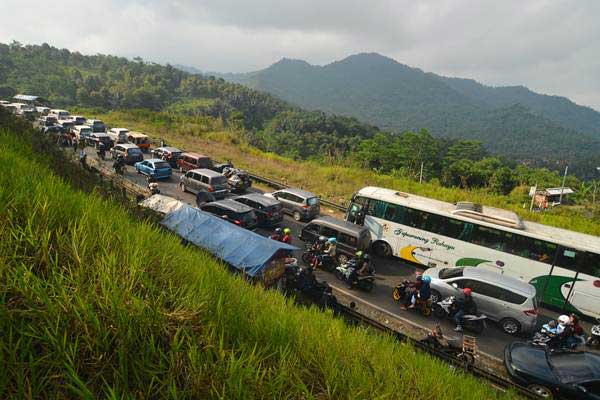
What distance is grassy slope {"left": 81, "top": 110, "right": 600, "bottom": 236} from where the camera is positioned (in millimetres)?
20088

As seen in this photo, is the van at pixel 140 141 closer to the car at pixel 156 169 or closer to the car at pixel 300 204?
the car at pixel 156 169

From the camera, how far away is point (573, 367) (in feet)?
24.5

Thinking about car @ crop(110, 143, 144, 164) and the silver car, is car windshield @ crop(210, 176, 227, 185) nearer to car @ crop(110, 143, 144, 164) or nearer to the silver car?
car @ crop(110, 143, 144, 164)

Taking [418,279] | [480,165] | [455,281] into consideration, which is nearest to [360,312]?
[418,279]

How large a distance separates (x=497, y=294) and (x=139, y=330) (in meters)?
11.1

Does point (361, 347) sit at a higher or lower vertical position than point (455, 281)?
higher

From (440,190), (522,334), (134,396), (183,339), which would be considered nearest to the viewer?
(134,396)

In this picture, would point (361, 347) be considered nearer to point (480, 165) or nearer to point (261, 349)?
point (261, 349)

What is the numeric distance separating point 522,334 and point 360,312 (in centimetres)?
514

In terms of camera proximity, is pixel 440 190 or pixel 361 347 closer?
pixel 361 347

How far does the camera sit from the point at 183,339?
2.76 m

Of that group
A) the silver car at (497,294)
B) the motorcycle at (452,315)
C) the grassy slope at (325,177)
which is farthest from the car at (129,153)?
the motorcycle at (452,315)

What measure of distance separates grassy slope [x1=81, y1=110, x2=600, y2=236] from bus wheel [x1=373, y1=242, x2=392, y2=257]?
23.7 feet

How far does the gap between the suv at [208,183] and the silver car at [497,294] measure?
1253cm
